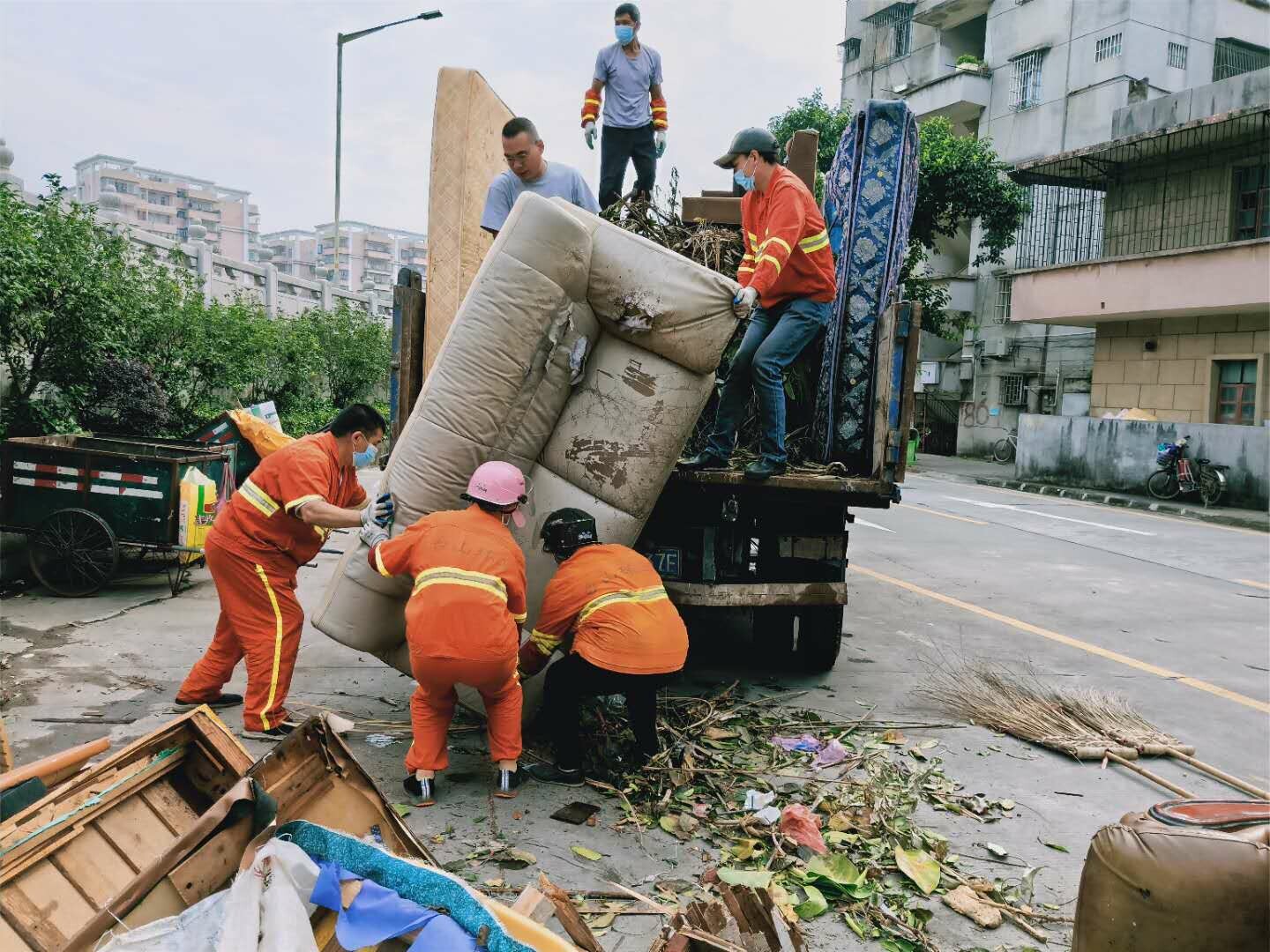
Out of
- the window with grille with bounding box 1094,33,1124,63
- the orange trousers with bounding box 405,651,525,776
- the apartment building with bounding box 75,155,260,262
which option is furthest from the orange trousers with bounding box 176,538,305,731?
the apartment building with bounding box 75,155,260,262

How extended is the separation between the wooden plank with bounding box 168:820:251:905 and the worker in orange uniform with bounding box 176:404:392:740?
2.05m

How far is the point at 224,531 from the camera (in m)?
4.39

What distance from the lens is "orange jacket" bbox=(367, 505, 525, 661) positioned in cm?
360

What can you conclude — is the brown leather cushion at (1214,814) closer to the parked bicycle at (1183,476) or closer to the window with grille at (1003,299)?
→ the parked bicycle at (1183,476)

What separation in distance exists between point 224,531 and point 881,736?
3.27 meters

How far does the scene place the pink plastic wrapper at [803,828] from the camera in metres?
Result: 3.46

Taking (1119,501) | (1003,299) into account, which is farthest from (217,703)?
(1003,299)

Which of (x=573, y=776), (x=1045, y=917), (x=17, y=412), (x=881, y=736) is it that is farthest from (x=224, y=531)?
(x=17, y=412)

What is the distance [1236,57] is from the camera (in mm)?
25266

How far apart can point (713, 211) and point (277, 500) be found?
3294 mm

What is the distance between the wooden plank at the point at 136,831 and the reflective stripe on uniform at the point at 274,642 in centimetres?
173

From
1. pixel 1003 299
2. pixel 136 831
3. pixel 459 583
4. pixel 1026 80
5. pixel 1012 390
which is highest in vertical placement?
pixel 1026 80

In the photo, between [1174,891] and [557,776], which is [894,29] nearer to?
[557,776]

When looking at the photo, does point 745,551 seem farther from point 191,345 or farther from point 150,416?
point 191,345
